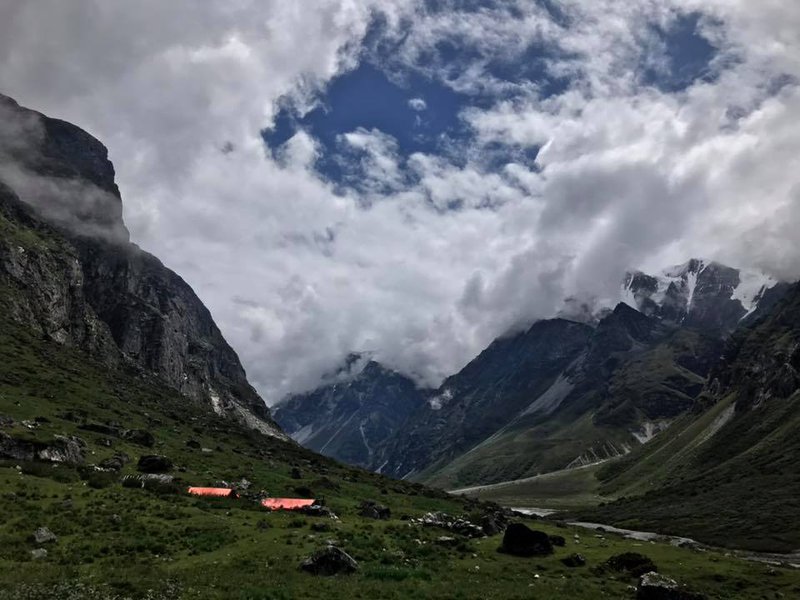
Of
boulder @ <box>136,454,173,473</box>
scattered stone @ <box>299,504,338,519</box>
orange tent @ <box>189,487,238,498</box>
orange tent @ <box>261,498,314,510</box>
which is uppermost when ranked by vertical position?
boulder @ <box>136,454,173,473</box>

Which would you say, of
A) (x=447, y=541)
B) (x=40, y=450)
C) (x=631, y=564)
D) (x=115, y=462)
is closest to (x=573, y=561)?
(x=631, y=564)

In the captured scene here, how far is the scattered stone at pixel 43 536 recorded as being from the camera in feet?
114

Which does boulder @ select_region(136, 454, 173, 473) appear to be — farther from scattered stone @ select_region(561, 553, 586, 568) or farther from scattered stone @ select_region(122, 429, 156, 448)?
scattered stone @ select_region(561, 553, 586, 568)

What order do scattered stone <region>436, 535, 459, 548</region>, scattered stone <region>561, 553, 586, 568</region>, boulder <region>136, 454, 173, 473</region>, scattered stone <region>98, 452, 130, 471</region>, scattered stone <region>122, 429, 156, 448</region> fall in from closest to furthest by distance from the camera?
scattered stone <region>561, 553, 586, 568</region> → scattered stone <region>436, 535, 459, 548</region> → scattered stone <region>98, 452, 130, 471</region> → boulder <region>136, 454, 173, 473</region> → scattered stone <region>122, 429, 156, 448</region>

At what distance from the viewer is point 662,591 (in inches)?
1363

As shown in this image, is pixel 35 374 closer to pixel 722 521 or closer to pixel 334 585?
pixel 334 585

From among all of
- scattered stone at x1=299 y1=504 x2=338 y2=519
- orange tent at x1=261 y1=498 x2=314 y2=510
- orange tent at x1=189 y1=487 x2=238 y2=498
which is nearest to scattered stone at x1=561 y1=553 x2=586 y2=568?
scattered stone at x1=299 y1=504 x2=338 y2=519

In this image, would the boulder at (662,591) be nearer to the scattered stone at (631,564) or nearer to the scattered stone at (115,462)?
the scattered stone at (631,564)

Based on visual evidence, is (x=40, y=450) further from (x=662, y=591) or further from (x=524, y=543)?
(x=662, y=591)

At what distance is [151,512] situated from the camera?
44.8m

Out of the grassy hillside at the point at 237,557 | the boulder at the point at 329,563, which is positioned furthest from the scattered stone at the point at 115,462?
the boulder at the point at 329,563

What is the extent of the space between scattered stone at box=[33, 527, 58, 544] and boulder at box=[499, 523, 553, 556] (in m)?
31.3

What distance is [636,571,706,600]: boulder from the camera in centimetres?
3428

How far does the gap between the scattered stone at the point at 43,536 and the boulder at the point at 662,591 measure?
35.5 meters
